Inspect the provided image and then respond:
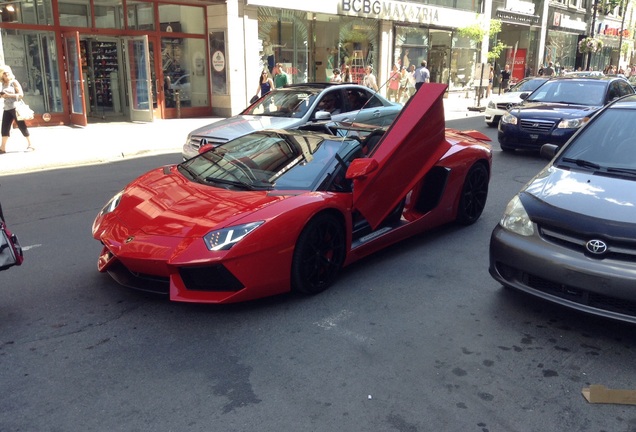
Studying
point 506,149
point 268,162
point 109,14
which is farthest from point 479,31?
point 268,162

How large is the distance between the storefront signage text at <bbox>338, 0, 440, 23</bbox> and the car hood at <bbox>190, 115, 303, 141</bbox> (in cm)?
1343

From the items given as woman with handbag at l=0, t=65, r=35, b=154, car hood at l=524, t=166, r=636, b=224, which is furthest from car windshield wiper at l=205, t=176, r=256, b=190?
woman with handbag at l=0, t=65, r=35, b=154

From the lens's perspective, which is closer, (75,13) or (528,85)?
(75,13)

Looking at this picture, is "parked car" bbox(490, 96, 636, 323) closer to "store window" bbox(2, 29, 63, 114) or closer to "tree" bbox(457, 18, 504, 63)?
"store window" bbox(2, 29, 63, 114)

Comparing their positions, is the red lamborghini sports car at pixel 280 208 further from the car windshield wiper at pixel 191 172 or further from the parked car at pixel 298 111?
the parked car at pixel 298 111

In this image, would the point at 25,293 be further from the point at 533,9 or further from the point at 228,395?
the point at 533,9

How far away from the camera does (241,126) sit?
372 inches

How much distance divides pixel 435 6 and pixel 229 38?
41.2 feet

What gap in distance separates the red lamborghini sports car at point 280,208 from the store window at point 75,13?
12495 mm

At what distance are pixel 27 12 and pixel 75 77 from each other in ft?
6.72

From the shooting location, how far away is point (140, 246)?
4.03 meters

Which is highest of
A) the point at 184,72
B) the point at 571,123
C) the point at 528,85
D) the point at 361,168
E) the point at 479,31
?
the point at 479,31

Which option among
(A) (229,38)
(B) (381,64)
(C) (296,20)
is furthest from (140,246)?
(B) (381,64)

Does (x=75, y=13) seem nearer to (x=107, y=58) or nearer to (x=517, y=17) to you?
(x=107, y=58)
